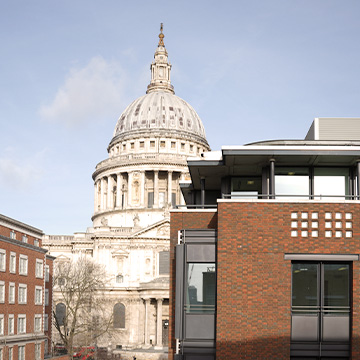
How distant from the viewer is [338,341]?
1012 inches

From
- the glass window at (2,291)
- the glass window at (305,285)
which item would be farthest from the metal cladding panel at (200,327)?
the glass window at (2,291)

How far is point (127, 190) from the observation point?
121750 mm

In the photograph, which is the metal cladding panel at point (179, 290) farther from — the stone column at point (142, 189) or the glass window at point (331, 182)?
the stone column at point (142, 189)

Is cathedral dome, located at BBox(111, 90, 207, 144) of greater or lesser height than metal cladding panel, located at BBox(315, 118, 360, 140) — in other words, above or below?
above

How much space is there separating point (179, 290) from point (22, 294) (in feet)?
126

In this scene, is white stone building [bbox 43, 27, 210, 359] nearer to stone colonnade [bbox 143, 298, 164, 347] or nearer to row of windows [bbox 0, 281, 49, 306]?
stone colonnade [bbox 143, 298, 164, 347]

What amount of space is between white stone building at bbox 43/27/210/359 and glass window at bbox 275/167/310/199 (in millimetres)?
61738

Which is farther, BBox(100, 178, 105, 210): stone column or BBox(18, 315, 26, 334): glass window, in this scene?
BBox(100, 178, 105, 210): stone column

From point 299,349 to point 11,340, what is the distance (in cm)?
3800

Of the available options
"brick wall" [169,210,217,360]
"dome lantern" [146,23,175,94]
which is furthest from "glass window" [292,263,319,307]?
"dome lantern" [146,23,175,94]

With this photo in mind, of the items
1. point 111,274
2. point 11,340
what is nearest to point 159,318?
point 111,274

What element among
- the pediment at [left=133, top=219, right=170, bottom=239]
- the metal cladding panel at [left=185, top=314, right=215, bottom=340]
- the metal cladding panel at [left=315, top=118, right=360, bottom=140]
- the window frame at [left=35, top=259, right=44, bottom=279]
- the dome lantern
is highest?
the dome lantern

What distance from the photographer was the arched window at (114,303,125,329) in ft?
324

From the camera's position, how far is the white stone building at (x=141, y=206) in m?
98.0
